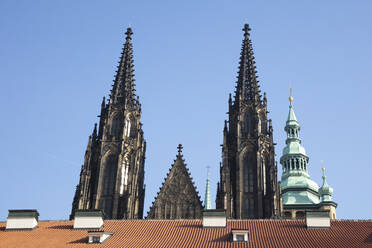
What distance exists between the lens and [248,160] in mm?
61750

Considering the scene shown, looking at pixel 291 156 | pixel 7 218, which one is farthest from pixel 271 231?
pixel 291 156

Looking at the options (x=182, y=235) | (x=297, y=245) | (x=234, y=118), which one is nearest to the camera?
(x=297, y=245)

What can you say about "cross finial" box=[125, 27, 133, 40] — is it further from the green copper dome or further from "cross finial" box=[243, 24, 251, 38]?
the green copper dome

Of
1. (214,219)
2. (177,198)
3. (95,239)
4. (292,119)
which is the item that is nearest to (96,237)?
(95,239)

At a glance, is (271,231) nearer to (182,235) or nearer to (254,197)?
(182,235)

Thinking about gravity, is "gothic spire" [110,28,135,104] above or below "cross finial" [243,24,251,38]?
below

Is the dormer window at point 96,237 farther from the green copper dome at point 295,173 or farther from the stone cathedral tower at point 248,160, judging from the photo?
the green copper dome at point 295,173

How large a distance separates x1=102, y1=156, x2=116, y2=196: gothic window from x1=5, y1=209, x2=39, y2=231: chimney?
16699mm

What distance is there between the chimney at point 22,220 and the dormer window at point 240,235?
13608 mm

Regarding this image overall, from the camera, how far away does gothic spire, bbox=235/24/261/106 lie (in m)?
65.8

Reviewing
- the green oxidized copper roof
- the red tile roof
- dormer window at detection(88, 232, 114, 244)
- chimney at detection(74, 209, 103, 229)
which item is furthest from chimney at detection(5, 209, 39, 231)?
the green oxidized copper roof

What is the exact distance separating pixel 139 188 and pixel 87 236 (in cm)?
2155

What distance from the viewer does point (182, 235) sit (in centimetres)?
3997

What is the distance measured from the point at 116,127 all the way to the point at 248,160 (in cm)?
1318
